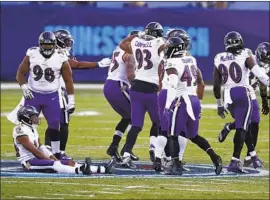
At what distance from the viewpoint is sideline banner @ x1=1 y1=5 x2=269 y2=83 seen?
2633 cm

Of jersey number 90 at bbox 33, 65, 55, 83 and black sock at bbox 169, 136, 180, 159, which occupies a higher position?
jersey number 90 at bbox 33, 65, 55, 83

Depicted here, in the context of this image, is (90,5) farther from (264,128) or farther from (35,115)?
(35,115)

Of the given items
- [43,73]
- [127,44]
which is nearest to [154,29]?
[127,44]

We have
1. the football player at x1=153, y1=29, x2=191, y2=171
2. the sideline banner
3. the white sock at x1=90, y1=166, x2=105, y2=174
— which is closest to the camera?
the white sock at x1=90, y1=166, x2=105, y2=174

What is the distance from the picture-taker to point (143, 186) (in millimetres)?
11555

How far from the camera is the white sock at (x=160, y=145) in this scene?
475 inches

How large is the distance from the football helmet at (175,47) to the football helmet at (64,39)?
1.36 meters

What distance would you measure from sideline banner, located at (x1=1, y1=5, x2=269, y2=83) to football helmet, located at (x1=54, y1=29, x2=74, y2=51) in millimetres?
13705

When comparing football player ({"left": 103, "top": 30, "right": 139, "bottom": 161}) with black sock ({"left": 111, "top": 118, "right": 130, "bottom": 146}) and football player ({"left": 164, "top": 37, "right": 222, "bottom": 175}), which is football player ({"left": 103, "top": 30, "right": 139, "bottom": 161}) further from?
football player ({"left": 164, "top": 37, "right": 222, "bottom": 175})

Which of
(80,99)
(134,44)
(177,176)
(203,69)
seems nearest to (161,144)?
(177,176)

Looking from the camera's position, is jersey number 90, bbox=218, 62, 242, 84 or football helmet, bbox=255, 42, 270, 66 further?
football helmet, bbox=255, 42, 270, 66

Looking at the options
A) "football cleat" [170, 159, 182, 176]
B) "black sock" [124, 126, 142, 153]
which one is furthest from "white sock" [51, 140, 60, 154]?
"football cleat" [170, 159, 182, 176]

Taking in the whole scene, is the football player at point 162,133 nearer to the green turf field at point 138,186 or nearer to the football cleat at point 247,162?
the green turf field at point 138,186

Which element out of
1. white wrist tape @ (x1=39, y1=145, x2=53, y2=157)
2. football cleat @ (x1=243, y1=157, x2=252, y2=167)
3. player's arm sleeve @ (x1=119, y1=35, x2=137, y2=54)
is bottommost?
football cleat @ (x1=243, y1=157, x2=252, y2=167)
